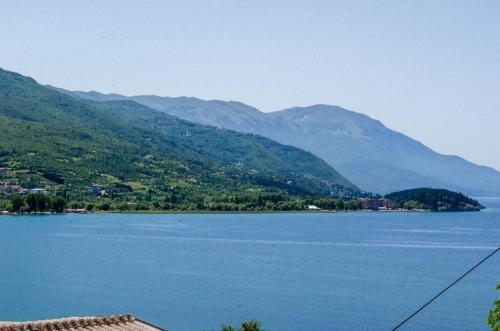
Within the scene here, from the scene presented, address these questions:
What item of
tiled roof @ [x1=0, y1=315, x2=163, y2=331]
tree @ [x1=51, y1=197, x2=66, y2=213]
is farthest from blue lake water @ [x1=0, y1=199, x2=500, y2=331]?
tiled roof @ [x1=0, y1=315, x2=163, y2=331]

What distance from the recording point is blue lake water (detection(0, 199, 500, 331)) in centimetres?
5956

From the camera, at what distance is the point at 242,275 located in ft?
268

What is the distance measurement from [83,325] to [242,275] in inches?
2486

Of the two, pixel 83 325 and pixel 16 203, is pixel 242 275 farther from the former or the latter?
pixel 16 203

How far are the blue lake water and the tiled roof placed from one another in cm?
3323

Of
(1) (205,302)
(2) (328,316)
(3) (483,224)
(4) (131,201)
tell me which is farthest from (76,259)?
(3) (483,224)

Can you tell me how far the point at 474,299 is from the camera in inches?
2766

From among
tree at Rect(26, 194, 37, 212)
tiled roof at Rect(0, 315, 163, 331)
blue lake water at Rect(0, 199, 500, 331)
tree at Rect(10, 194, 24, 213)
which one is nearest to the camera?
tiled roof at Rect(0, 315, 163, 331)

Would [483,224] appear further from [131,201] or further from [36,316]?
[36,316]

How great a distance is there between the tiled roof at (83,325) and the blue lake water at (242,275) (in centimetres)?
3323

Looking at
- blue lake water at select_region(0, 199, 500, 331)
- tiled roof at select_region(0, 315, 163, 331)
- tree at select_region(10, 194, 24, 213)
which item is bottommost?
blue lake water at select_region(0, 199, 500, 331)

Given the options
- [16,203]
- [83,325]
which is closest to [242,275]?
[83,325]

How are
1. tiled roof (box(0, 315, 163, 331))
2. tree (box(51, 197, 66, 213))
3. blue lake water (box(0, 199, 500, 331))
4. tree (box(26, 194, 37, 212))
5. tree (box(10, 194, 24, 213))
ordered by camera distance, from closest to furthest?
tiled roof (box(0, 315, 163, 331)), blue lake water (box(0, 199, 500, 331)), tree (box(10, 194, 24, 213)), tree (box(26, 194, 37, 212)), tree (box(51, 197, 66, 213))

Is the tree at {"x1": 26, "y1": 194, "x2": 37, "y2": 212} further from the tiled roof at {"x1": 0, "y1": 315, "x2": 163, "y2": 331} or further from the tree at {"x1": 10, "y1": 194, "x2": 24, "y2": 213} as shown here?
the tiled roof at {"x1": 0, "y1": 315, "x2": 163, "y2": 331}
